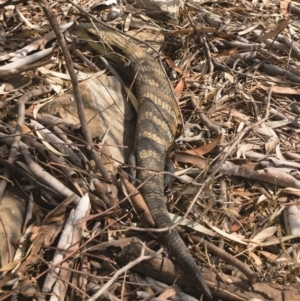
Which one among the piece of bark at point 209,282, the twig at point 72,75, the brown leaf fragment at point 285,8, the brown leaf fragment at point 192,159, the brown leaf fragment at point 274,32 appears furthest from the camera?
the brown leaf fragment at point 285,8

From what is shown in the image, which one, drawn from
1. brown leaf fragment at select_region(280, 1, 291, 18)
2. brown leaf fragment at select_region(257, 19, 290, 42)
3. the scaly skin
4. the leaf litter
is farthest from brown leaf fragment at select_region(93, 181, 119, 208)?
brown leaf fragment at select_region(280, 1, 291, 18)

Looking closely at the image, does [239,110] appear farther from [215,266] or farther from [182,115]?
[215,266]

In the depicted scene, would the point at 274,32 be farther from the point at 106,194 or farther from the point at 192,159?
the point at 106,194

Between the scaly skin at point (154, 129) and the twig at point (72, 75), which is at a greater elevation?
the twig at point (72, 75)

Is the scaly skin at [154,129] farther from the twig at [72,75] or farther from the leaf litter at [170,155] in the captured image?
the twig at [72,75]

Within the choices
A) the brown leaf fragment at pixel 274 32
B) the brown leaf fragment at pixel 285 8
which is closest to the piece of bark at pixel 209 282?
the brown leaf fragment at pixel 274 32

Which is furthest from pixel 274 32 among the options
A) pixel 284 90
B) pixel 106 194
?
pixel 106 194

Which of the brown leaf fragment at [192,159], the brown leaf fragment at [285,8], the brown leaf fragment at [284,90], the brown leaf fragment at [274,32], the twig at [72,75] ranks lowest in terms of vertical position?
the brown leaf fragment at [284,90]
